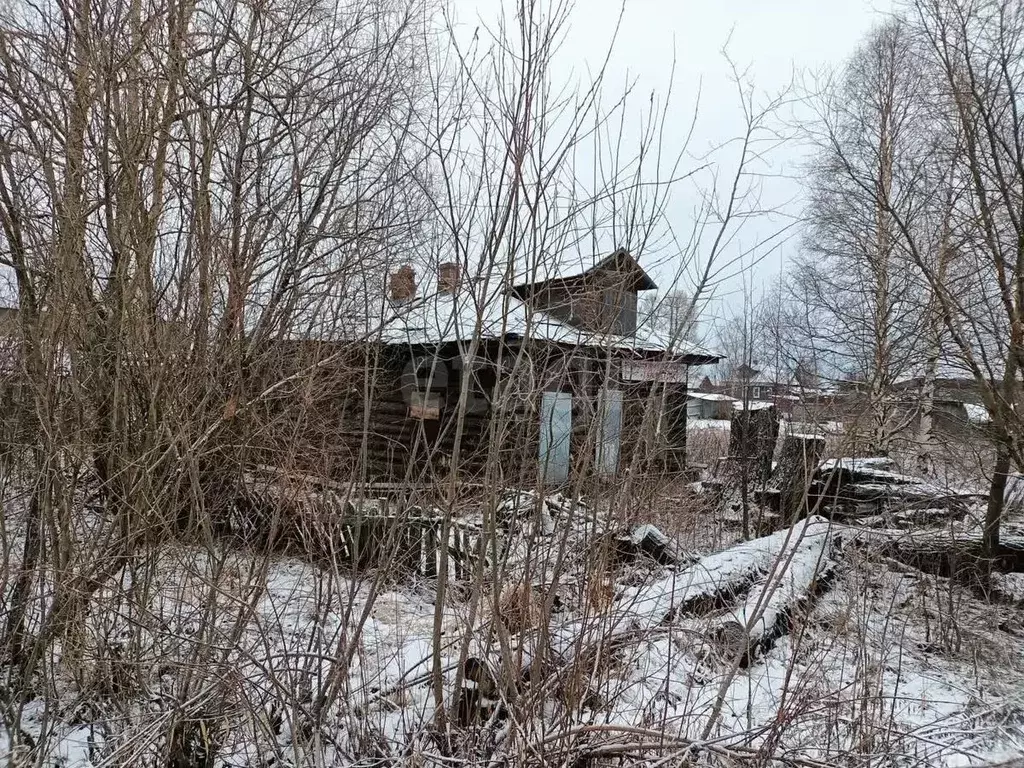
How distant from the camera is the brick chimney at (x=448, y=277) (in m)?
2.65

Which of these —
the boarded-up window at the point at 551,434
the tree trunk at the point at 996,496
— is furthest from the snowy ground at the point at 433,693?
the tree trunk at the point at 996,496

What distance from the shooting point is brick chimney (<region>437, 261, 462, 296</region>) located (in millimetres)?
2654

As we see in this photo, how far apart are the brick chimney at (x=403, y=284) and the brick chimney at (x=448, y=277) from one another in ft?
0.71

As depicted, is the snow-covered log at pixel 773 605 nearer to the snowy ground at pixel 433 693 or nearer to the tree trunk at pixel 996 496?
the snowy ground at pixel 433 693

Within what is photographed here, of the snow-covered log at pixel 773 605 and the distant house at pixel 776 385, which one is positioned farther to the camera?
the distant house at pixel 776 385

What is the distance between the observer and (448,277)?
10.5 ft

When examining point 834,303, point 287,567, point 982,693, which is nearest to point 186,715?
point 287,567

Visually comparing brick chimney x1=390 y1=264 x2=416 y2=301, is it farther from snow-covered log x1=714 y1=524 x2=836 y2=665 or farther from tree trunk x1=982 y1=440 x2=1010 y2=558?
tree trunk x1=982 y1=440 x2=1010 y2=558

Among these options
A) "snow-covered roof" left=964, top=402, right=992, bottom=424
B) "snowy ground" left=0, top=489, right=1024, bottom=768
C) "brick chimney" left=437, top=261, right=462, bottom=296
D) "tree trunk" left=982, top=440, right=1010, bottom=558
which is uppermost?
"brick chimney" left=437, top=261, right=462, bottom=296

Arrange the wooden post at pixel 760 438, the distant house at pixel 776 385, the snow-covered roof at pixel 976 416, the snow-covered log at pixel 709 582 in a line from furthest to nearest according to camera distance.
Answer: the wooden post at pixel 760 438 < the snow-covered roof at pixel 976 416 < the distant house at pixel 776 385 < the snow-covered log at pixel 709 582

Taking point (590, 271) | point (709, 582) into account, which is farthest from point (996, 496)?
point (590, 271)

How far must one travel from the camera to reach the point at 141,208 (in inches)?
134

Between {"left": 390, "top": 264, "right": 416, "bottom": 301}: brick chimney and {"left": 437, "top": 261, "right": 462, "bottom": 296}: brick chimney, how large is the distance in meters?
0.22

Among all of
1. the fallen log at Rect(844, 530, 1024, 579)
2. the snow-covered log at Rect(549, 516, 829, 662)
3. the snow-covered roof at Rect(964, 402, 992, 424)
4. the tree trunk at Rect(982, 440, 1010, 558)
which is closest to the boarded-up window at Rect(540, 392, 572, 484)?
the snow-covered log at Rect(549, 516, 829, 662)
